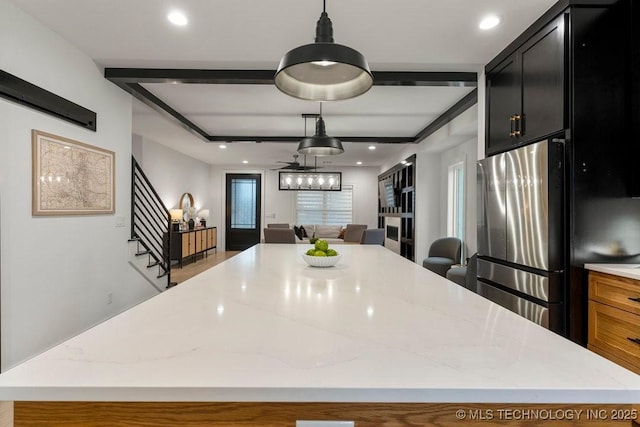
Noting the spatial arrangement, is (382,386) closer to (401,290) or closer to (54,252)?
(401,290)

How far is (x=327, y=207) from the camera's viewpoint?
33.4 feet

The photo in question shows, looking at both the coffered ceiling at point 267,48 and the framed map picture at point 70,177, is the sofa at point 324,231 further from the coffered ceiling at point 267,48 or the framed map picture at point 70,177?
the framed map picture at point 70,177

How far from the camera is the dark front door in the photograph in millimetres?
9898

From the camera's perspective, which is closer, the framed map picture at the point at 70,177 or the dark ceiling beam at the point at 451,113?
the framed map picture at the point at 70,177

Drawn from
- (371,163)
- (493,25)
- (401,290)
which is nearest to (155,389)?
A: (401,290)

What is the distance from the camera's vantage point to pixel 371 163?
9.52 metres

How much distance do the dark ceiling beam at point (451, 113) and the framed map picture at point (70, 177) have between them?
154 inches

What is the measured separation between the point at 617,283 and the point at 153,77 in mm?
3952

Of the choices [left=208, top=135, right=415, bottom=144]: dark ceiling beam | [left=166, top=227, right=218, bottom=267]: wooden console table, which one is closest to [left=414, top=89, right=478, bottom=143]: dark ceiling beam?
[left=208, top=135, right=415, bottom=144]: dark ceiling beam

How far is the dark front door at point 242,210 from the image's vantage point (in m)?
9.90

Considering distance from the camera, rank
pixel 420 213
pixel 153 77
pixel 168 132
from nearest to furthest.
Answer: pixel 153 77 < pixel 168 132 < pixel 420 213

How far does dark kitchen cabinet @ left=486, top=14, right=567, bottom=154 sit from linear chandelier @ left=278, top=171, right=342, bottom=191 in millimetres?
6228

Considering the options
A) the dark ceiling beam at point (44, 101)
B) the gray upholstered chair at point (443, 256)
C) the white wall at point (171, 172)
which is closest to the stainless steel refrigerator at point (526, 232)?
the gray upholstered chair at point (443, 256)

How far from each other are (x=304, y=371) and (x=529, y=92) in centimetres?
272
